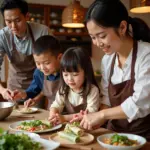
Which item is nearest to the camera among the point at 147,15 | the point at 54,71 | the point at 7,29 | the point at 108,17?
the point at 108,17

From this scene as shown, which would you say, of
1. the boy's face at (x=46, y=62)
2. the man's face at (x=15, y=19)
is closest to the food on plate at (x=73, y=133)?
the boy's face at (x=46, y=62)

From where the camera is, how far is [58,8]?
214 inches

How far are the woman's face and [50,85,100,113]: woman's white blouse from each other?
0.39 m

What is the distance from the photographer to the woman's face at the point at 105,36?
1.40m

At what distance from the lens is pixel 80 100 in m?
1.79

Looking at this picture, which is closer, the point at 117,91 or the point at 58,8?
the point at 117,91

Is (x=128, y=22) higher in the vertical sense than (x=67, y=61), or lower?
higher

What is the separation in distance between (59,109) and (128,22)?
2.20 feet

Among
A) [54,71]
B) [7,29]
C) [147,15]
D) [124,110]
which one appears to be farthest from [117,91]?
[147,15]

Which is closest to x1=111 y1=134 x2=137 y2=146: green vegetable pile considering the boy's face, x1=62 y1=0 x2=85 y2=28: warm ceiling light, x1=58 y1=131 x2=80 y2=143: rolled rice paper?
x1=58 y1=131 x2=80 y2=143: rolled rice paper

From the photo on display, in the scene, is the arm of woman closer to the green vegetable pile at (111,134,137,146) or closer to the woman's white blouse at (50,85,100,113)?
the green vegetable pile at (111,134,137,146)

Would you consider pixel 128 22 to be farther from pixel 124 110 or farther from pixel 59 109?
pixel 59 109

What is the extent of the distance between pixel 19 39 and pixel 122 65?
1183 millimetres

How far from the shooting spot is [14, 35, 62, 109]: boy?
1.92 meters
